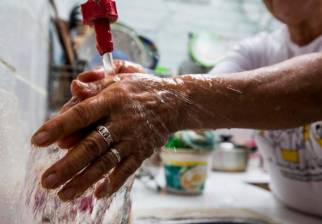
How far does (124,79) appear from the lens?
0.41 metres

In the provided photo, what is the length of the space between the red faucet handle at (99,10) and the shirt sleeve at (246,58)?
2.02 feet

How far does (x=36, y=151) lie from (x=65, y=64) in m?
0.85

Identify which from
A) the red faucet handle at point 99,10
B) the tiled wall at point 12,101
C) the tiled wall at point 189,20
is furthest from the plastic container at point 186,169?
the tiled wall at point 189,20

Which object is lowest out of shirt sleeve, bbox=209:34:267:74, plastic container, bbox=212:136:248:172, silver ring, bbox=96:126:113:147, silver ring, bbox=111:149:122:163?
plastic container, bbox=212:136:248:172

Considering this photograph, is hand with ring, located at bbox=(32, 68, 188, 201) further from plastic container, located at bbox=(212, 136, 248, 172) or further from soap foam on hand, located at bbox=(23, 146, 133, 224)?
plastic container, located at bbox=(212, 136, 248, 172)

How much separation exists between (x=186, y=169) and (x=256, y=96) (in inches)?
21.7

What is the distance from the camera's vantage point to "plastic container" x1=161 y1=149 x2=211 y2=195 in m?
0.95

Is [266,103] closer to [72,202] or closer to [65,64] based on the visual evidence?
[72,202]

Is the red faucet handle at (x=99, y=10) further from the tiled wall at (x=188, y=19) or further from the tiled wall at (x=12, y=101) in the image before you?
the tiled wall at (x=188, y=19)

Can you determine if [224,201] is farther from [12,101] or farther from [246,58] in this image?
[12,101]

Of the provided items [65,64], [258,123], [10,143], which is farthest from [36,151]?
[65,64]

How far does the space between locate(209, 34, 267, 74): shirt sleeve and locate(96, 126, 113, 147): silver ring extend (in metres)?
0.67

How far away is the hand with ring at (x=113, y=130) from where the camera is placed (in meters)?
0.35

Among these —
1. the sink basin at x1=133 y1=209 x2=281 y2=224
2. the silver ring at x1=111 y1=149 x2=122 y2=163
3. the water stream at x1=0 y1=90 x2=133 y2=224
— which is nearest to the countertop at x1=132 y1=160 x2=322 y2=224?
the sink basin at x1=133 y1=209 x2=281 y2=224
